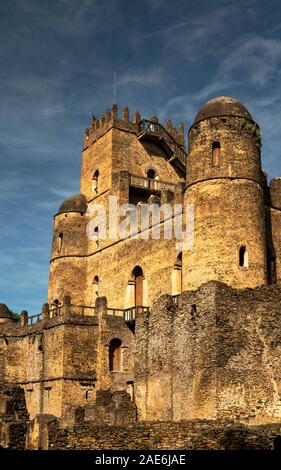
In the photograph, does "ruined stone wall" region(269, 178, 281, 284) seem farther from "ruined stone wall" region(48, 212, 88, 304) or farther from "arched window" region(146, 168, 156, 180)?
"ruined stone wall" region(48, 212, 88, 304)

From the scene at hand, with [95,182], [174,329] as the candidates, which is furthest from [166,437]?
[95,182]

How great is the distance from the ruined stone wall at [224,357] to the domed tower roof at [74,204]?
1819 centimetres

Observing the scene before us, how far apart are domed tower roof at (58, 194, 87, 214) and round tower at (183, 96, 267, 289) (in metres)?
15.6

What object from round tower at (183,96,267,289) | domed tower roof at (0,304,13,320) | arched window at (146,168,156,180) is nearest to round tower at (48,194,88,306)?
domed tower roof at (0,304,13,320)

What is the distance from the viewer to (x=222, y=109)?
88.8 feet

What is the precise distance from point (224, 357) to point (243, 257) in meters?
5.17

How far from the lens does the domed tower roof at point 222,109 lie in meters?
27.0

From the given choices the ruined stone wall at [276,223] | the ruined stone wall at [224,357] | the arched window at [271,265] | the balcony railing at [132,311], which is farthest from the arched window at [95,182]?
the ruined stone wall at [224,357]

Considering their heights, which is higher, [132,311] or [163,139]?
[163,139]

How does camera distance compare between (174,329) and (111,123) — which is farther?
(111,123)

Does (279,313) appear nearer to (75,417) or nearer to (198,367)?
(198,367)

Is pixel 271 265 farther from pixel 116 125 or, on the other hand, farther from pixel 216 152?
pixel 116 125

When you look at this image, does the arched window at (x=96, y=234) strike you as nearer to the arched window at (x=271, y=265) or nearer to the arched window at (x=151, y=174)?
the arched window at (x=151, y=174)

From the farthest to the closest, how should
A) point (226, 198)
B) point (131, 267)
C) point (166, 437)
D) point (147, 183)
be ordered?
point (147, 183) < point (131, 267) < point (226, 198) < point (166, 437)
